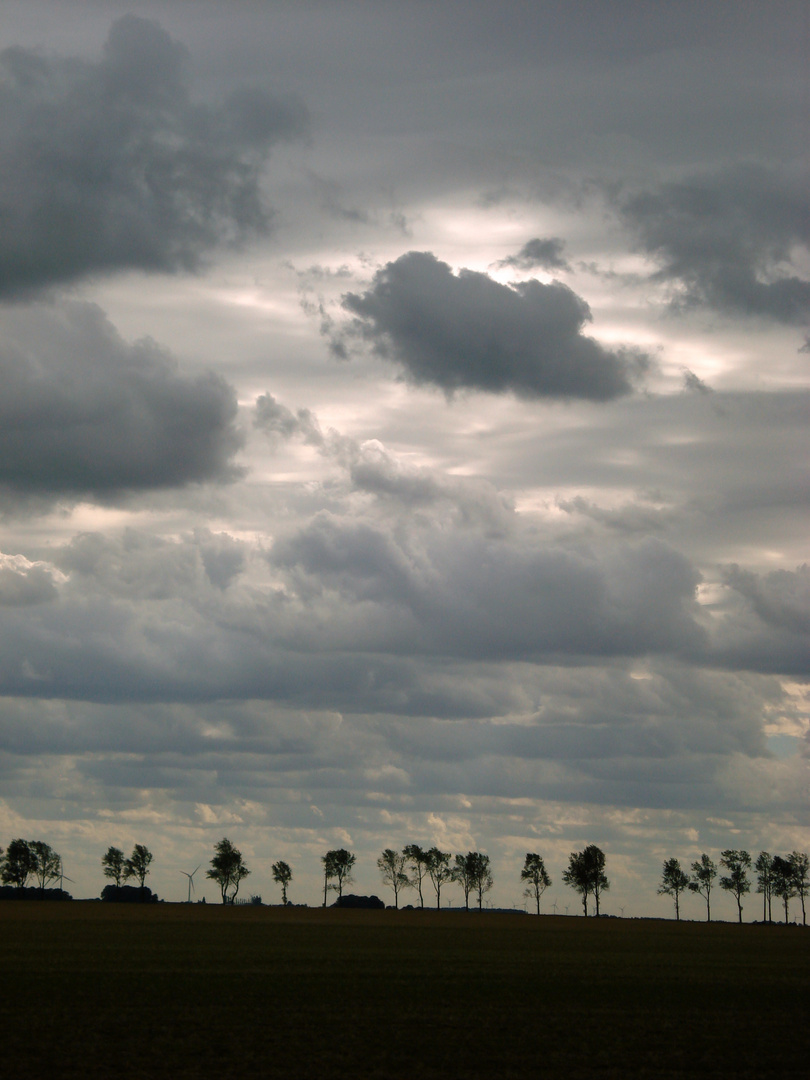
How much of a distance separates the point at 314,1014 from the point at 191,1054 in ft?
34.8

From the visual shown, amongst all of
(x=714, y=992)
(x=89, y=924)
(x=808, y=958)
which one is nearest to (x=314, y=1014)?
(x=714, y=992)

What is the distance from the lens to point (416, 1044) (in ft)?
129

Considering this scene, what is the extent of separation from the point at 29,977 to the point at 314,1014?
72.8ft

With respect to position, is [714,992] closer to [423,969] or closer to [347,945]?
[423,969]

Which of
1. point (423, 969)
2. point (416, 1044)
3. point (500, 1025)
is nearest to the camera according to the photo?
point (416, 1044)

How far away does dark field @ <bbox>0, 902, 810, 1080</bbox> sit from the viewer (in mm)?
35562

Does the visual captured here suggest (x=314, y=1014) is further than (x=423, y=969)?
No

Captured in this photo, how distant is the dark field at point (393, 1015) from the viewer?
35.6 meters

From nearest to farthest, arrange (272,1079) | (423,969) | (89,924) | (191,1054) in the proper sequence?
(272,1079)
(191,1054)
(423,969)
(89,924)

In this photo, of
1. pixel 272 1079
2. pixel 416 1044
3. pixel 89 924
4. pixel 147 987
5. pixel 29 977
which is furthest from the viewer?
pixel 89 924

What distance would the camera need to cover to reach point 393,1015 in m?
46.3

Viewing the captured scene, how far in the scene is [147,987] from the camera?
56.3 meters

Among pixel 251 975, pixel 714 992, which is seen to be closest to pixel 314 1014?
pixel 251 975

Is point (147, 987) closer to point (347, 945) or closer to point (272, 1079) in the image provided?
point (272, 1079)
